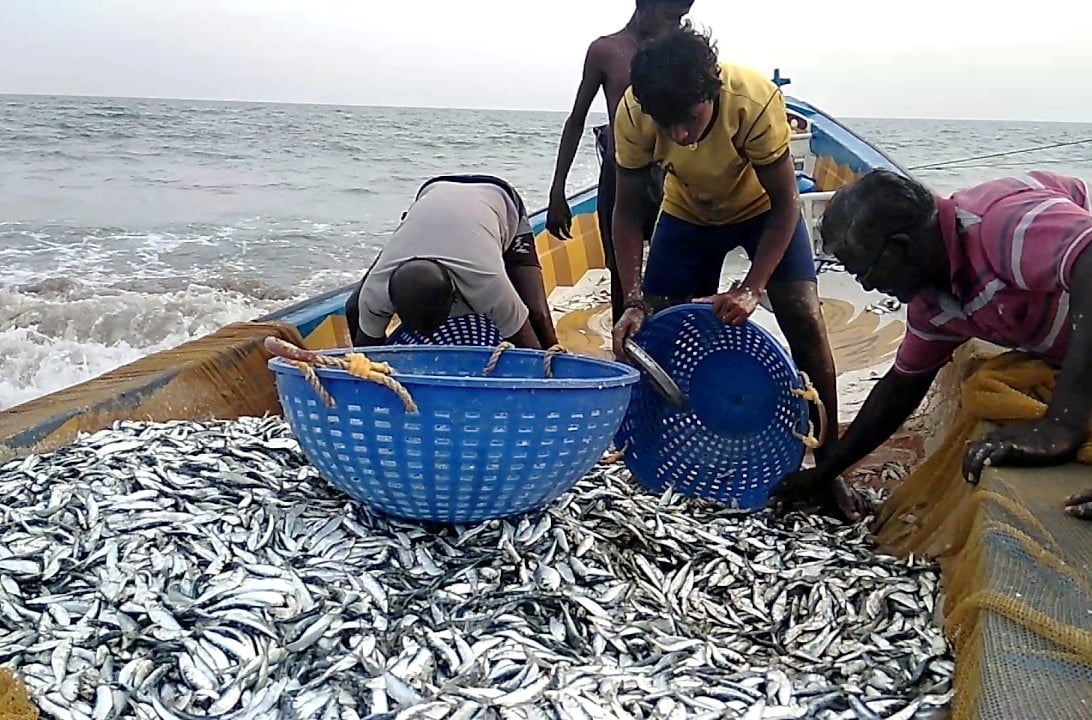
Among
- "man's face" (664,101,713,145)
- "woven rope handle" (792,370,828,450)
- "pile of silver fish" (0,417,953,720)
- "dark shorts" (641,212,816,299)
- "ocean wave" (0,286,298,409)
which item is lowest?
"ocean wave" (0,286,298,409)

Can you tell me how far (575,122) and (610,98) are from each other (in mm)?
368

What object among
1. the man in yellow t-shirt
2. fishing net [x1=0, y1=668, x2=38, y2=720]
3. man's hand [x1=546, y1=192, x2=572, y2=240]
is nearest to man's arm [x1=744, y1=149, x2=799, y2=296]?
the man in yellow t-shirt

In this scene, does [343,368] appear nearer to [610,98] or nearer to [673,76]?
[673,76]

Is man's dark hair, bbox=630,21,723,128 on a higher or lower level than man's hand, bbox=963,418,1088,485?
higher

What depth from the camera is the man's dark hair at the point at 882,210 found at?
3.00 m

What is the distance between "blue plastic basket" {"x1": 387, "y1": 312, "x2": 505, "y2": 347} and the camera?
428 centimetres

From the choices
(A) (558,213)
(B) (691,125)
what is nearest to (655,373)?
(B) (691,125)

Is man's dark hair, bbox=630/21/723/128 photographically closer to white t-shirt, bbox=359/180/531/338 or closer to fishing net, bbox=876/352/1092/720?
white t-shirt, bbox=359/180/531/338

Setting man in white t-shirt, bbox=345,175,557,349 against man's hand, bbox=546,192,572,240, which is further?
man's hand, bbox=546,192,572,240

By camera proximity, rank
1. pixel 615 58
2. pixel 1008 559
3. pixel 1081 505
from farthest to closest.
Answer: pixel 615 58
pixel 1081 505
pixel 1008 559

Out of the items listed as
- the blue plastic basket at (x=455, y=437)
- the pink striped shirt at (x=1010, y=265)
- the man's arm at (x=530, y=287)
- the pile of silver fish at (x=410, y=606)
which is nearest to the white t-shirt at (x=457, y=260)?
the man's arm at (x=530, y=287)

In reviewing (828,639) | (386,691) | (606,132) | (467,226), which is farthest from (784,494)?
(606,132)

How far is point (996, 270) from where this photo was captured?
304 cm

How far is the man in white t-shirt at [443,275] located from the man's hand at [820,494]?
1297 millimetres
